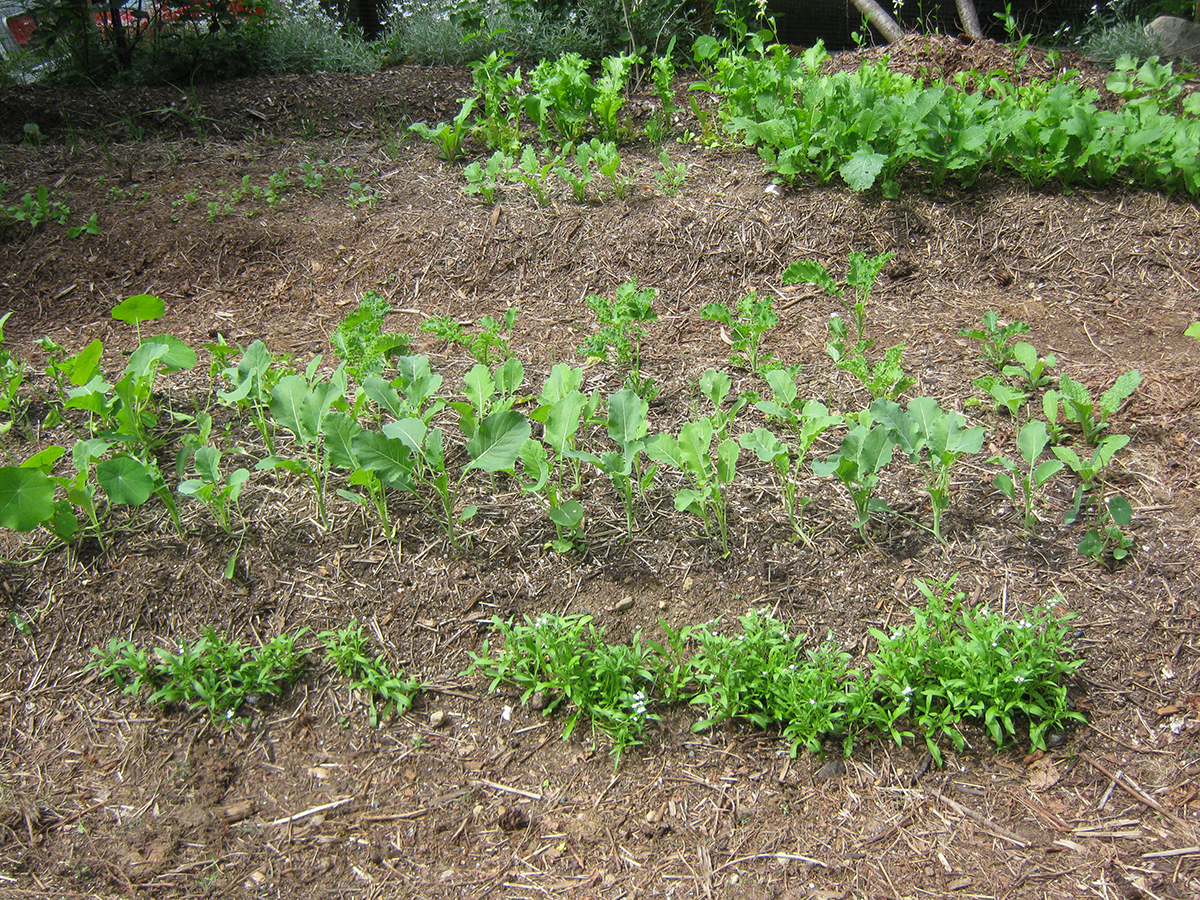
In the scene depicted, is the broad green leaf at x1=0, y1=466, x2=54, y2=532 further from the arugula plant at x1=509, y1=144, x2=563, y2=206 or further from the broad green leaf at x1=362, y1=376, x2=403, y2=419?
the arugula plant at x1=509, y1=144, x2=563, y2=206

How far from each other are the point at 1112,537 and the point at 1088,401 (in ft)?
1.72

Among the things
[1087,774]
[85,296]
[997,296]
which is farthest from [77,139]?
[1087,774]

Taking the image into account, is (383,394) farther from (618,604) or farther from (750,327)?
(750,327)

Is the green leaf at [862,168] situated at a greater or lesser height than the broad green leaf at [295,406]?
greater

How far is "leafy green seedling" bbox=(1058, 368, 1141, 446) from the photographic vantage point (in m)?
2.55

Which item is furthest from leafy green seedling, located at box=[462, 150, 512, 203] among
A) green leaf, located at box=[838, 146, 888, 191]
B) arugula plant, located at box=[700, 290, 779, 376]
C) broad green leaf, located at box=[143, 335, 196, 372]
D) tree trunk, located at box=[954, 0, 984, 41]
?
tree trunk, located at box=[954, 0, 984, 41]

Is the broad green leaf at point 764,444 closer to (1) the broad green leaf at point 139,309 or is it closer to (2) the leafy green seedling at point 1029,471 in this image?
(2) the leafy green seedling at point 1029,471

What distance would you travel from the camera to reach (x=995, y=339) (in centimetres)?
287

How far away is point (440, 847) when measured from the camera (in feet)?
5.86

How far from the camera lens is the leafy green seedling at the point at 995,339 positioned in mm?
2820

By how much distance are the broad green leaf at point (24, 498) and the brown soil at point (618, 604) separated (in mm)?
273

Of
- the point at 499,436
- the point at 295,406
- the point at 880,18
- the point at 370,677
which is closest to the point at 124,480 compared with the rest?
the point at 295,406

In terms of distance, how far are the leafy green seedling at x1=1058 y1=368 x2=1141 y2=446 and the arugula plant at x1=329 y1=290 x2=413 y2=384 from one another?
2.20 metres

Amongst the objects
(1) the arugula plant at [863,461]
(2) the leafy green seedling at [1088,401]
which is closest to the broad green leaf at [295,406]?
(1) the arugula plant at [863,461]
